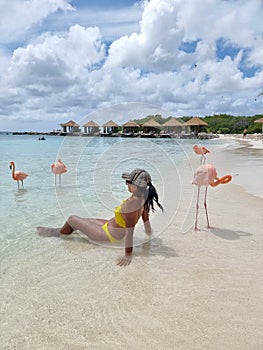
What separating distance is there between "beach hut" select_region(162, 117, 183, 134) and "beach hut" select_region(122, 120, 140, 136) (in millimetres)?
398

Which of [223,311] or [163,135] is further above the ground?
[163,135]

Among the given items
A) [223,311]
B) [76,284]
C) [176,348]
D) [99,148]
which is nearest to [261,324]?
[223,311]

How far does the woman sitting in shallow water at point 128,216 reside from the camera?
3518 millimetres

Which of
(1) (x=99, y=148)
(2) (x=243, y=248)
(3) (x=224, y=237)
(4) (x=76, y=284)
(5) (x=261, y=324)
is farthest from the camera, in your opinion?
(1) (x=99, y=148)

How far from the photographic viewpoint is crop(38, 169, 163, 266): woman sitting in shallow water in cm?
352

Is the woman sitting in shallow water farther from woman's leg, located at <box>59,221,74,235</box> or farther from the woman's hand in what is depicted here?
woman's leg, located at <box>59,221,74,235</box>

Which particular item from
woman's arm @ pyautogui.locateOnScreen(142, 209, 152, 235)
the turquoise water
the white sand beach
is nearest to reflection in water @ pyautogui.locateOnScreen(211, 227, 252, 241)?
the white sand beach

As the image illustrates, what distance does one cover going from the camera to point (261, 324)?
2.41 m

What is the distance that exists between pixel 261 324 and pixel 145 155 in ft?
9.47

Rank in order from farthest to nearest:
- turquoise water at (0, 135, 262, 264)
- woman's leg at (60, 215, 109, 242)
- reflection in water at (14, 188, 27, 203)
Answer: reflection in water at (14, 188, 27, 203), turquoise water at (0, 135, 262, 264), woman's leg at (60, 215, 109, 242)

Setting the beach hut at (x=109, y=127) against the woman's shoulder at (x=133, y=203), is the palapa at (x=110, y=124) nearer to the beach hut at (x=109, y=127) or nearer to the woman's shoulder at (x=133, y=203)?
the beach hut at (x=109, y=127)

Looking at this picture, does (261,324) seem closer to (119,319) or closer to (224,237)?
(119,319)

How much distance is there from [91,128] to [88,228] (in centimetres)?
146

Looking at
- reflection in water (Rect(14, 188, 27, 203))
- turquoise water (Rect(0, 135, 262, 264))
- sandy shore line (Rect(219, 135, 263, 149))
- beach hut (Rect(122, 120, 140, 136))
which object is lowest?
sandy shore line (Rect(219, 135, 263, 149))
